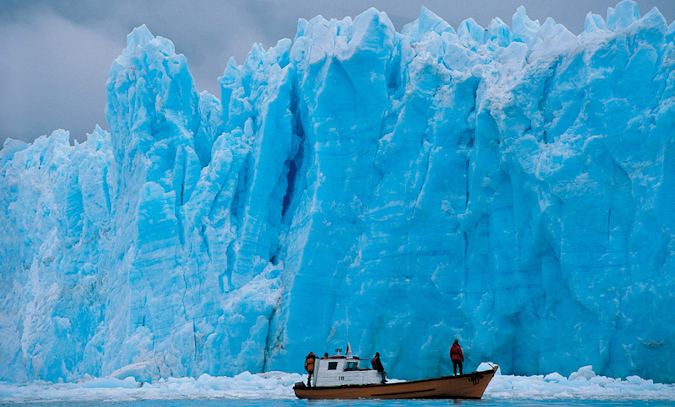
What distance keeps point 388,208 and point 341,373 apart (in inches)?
222

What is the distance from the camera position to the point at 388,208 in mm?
20234

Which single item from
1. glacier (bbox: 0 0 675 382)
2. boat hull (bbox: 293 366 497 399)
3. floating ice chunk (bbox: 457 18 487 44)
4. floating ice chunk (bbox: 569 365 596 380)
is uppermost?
floating ice chunk (bbox: 457 18 487 44)

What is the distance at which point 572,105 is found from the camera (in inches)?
733

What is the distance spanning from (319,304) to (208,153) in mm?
6621

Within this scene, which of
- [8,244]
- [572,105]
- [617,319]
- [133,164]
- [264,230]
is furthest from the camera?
[8,244]

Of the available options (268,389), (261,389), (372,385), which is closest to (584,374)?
(372,385)

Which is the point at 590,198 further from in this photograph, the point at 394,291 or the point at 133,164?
the point at 133,164

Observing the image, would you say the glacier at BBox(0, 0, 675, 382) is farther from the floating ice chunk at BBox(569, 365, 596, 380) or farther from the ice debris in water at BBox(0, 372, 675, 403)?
the ice debris in water at BBox(0, 372, 675, 403)

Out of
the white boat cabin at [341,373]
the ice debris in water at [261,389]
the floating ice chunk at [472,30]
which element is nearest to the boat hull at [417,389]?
the white boat cabin at [341,373]

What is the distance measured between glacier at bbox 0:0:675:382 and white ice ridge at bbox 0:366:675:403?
3.60 feet

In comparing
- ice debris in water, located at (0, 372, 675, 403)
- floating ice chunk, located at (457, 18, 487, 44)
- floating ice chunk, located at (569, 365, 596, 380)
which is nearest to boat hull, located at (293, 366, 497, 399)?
ice debris in water, located at (0, 372, 675, 403)

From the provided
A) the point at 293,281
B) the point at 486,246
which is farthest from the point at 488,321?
the point at 293,281

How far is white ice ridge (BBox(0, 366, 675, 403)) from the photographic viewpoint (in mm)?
14812

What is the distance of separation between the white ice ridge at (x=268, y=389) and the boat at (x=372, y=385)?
1.77 ft
